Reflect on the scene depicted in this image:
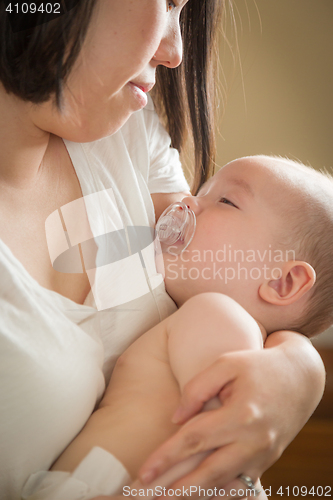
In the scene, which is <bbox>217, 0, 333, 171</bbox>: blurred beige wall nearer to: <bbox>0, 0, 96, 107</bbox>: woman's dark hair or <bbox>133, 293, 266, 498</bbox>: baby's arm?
<bbox>0, 0, 96, 107</bbox>: woman's dark hair

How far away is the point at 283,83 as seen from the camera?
3.59 ft

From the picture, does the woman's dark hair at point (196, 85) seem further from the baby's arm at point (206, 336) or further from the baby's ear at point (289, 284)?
the baby's arm at point (206, 336)

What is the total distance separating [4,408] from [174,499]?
225 mm

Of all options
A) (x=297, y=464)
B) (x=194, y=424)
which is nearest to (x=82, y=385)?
(x=194, y=424)

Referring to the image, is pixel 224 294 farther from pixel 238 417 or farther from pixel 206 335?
pixel 238 417

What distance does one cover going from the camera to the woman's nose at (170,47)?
0.64m

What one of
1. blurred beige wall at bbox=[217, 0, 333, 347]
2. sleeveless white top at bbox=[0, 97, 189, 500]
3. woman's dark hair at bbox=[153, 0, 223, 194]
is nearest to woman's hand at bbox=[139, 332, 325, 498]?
sleeveless white top at bbox=[0, 97, 189, 500]

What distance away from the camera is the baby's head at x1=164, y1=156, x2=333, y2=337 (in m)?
0.72

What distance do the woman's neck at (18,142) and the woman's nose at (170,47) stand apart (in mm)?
230

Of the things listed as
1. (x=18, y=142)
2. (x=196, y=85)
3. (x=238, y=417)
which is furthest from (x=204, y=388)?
(x=196, y=85)

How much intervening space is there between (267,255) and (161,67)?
49cm

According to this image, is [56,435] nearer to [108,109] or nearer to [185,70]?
[108,109]

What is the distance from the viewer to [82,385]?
54 cm

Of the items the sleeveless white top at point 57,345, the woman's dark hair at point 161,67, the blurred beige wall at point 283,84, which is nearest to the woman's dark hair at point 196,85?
the woman's dark hair at point 161,67
